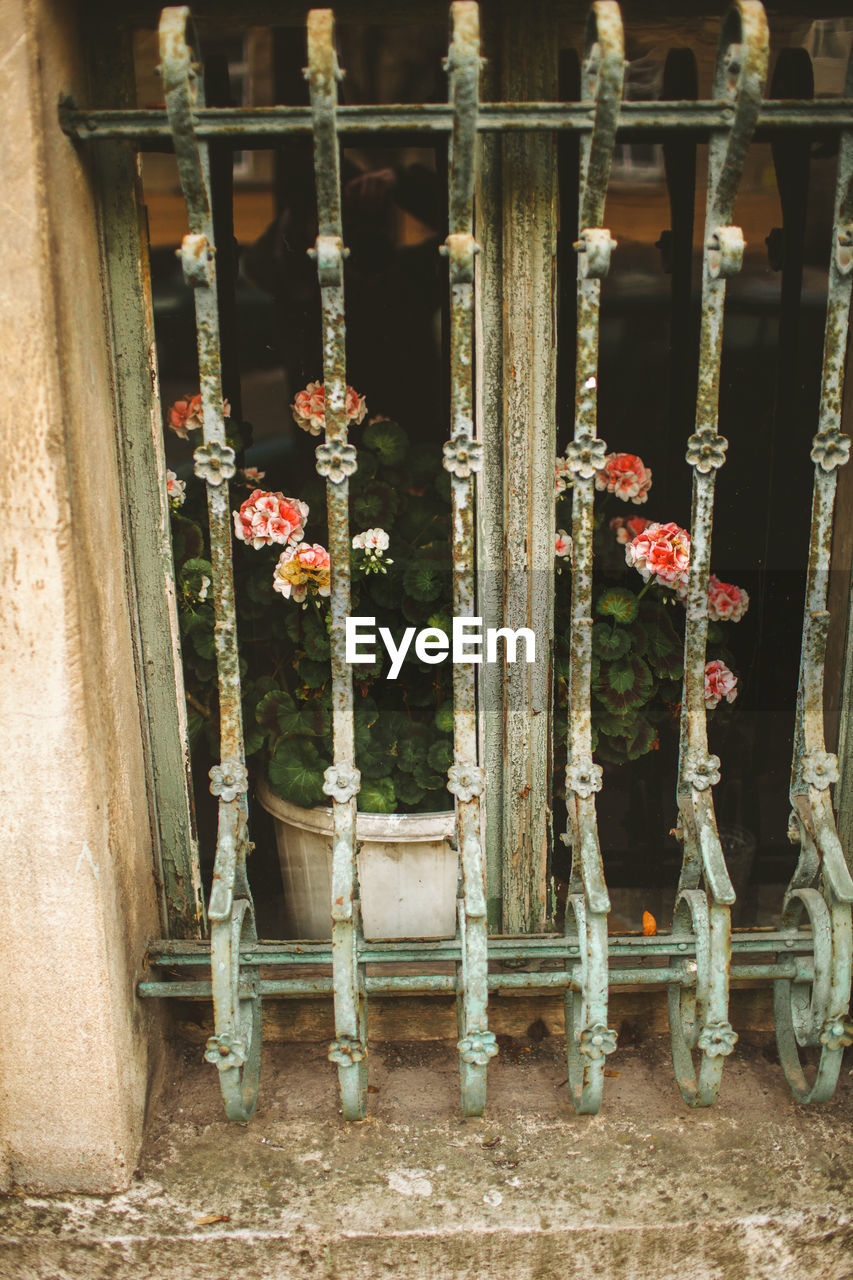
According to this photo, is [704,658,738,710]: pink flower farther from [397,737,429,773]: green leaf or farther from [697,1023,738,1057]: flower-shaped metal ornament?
[697,1023,738,1057]: flower-shaped metal ornament

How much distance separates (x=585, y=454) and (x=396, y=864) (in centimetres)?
101

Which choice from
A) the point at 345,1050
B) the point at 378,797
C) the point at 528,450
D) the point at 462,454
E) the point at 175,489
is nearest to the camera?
the point at 462,454

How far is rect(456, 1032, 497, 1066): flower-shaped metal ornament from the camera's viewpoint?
1639 mm

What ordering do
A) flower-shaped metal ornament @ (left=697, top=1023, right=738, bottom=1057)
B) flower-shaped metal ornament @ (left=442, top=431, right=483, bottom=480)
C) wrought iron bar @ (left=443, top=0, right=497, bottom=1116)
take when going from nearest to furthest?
wrought iron bar @ (left=443, top=0, right=497, bottom=1116) < flower-shaped metal ornament @ (left=442, top=431, right=483, bottom=480) < flower-shaped metal ornament @ (left=697, top=1023, right=738, bottom=1057)

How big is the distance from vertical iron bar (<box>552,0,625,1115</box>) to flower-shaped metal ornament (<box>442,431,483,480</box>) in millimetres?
150

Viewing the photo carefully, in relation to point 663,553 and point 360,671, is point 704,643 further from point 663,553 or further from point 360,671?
point 360,671

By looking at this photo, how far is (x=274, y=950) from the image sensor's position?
1.77 m

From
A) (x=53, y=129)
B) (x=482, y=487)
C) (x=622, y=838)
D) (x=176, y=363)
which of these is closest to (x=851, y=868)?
(x=622, y=838)

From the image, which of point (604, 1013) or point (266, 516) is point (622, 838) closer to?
point (604, 1013)

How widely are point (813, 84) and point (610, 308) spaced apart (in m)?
0.56

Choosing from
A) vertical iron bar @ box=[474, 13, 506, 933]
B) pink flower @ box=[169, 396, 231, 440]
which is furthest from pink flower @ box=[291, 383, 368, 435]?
vertical iron bar @ box=[474, 13, 506, 933]

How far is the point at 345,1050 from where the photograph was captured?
5.46 feet

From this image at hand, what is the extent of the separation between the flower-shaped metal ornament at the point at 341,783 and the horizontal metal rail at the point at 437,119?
1.02m

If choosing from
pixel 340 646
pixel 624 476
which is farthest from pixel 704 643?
pixel 340 646
